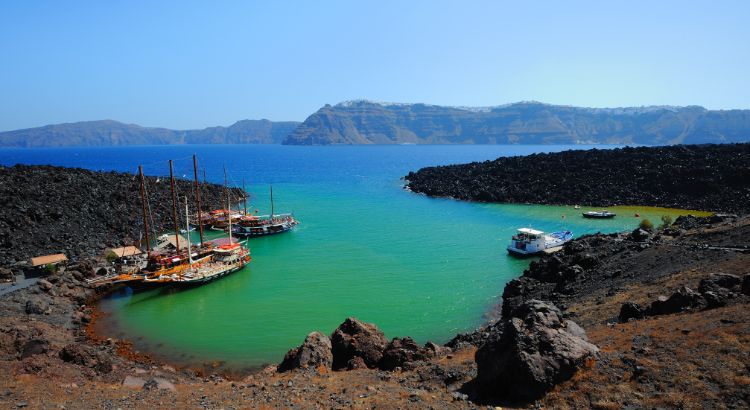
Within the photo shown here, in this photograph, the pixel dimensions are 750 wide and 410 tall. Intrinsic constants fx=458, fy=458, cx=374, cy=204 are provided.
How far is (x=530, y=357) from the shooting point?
12508mm

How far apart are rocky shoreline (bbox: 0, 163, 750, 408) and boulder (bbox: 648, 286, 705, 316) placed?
39 mm

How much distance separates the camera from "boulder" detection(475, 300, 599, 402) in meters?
12.4

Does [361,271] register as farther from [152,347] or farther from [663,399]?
[663,399]

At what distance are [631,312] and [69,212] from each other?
54.1 meters

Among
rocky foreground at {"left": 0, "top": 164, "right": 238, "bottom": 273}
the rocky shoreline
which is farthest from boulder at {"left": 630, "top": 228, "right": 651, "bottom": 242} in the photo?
rocky foreground at {"left": 0, "top": 164, "right": 238, "bottom": 273}

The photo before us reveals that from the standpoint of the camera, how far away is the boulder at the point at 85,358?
19.2 metres

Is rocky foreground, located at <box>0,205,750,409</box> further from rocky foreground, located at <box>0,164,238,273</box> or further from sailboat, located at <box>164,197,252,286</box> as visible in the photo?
rocky foreground, located at <box>0,164,238,273</box>

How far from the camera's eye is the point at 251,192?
99125 mm

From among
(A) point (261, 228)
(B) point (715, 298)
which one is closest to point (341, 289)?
(B) point (715, 298)

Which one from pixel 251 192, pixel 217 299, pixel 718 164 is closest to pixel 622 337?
pixel 217 299

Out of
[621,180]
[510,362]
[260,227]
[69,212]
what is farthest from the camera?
[621,180]

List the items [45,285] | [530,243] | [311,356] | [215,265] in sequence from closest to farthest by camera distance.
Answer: [311,356], [45,285], [215,265], [530,243]

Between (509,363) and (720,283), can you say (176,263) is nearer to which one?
(509,363)

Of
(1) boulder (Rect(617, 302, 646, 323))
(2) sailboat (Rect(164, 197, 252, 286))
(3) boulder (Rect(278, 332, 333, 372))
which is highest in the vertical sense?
(1) boulder (Rect(617, 302, 646, 323))
